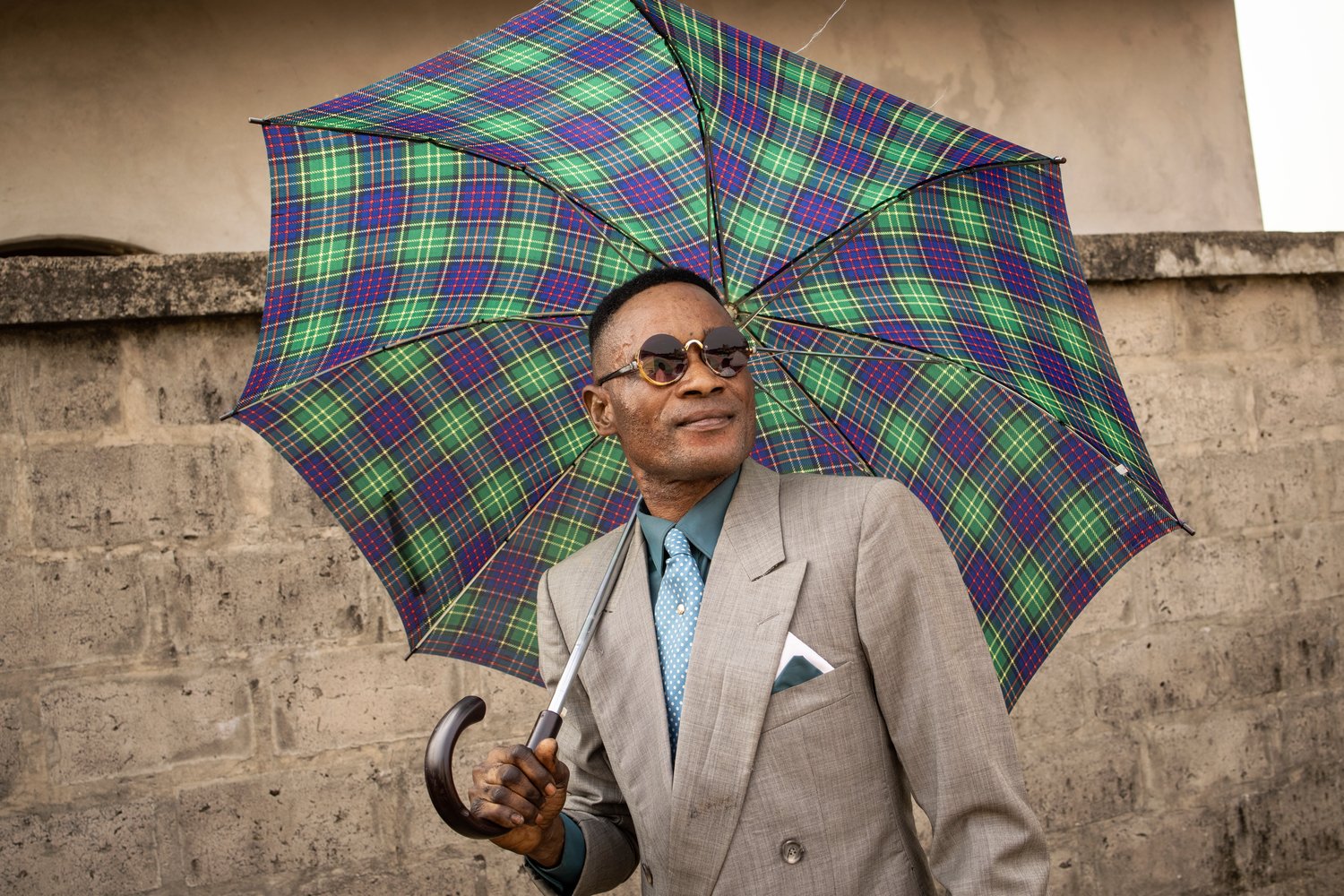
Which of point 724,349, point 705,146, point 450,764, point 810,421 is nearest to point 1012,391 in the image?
point 810,421

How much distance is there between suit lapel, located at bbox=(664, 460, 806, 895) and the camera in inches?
72.2

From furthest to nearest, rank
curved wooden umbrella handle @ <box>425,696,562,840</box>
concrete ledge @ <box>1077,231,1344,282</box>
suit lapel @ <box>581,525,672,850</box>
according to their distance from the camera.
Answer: concrete ledge @ <box>1077,231,1344,282</box> < suit lapel @ <box>581,525,672,850</box> < curved wooden umbrella handle @ <box>425,696,562,840</box>

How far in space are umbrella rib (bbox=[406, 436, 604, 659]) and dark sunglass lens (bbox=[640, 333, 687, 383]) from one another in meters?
0.47

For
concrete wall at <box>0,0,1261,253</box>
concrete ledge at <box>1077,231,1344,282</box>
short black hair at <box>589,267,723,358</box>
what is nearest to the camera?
short black hair at <box>589,267,723,358</box>

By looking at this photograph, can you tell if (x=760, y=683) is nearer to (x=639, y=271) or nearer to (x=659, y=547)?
(x=659, y=547)

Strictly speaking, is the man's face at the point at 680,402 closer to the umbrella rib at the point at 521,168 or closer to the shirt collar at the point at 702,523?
the shirt collar at the point at 702,523

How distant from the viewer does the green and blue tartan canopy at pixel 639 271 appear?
213cm

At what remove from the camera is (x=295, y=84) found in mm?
5234

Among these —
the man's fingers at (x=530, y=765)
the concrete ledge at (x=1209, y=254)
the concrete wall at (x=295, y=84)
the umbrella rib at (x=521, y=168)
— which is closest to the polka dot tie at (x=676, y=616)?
the man's fingers at (x=530, y=765)

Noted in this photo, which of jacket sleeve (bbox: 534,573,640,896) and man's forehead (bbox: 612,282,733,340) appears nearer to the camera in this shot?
man's forehead (bbox: 612,282,733,340)

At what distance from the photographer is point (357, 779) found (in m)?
3.77

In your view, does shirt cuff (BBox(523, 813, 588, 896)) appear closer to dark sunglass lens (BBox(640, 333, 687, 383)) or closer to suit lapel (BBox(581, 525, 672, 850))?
suit lapel (BBox(581, 525, 672, 850))

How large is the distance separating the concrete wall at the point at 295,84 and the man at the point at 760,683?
11.9ft

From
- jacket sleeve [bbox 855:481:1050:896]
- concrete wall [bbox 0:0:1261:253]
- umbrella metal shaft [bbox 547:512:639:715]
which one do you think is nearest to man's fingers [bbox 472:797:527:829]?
umbrella metal shaft [bbox 547:512:639:715]
